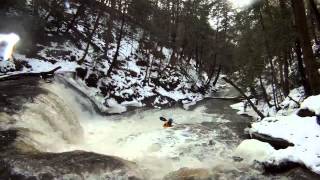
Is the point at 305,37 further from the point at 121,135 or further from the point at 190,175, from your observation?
the point at 121,135

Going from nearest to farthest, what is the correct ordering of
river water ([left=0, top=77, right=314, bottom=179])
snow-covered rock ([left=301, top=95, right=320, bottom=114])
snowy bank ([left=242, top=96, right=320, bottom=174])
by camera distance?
snowy bank ([left=242, top=96, right=320, bottom=174]), snow-covered rock ([left=301, top=95, right=320, bottom=114]), river water ([left=0, top=77, right=314, bottom=179])

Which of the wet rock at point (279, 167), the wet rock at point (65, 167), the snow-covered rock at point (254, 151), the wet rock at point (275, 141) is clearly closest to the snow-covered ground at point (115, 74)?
the snow-covered rock at point (254, 151)

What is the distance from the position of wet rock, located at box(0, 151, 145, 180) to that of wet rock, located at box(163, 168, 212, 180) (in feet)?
2.27

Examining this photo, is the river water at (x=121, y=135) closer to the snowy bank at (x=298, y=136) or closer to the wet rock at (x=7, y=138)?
the wet rock at (x=7, y=138)

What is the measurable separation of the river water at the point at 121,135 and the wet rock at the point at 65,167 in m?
0.89

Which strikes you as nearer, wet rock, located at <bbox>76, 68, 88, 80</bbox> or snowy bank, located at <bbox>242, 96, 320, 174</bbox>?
snowy bank, located at <bbox>242, 96, 320, 174</bbox>

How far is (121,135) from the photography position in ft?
55.1

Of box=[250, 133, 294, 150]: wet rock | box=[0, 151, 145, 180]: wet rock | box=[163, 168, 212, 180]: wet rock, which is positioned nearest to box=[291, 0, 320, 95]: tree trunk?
box=[250, 133, 294, 150]: wet rock

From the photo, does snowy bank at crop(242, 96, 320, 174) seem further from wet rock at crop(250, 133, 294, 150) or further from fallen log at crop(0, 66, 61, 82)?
fallen log at crop(0, 66, 61, 82)

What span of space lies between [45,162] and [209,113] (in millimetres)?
17214

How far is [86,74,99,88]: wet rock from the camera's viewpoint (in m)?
24.2

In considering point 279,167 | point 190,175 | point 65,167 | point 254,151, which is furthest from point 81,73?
point 279,167

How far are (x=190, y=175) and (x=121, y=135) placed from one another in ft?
24.6

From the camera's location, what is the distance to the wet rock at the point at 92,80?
79.3 feet
